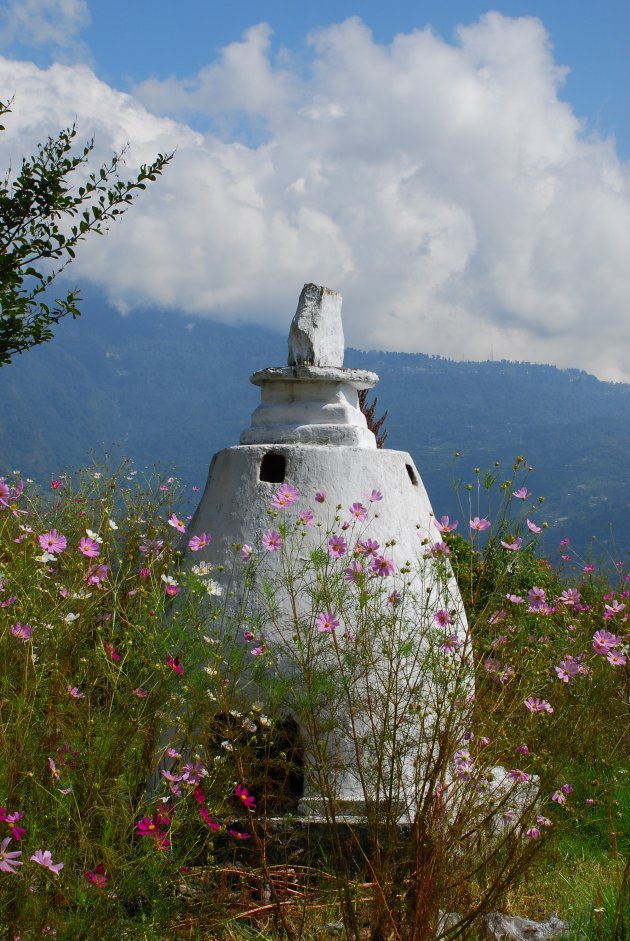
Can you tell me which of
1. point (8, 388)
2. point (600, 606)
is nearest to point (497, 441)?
point (8, 388)

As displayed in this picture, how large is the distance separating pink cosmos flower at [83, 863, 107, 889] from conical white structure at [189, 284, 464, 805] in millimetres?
1693

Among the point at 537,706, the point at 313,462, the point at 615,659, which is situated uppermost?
the point at 313,462

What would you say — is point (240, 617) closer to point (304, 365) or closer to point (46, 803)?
point (46, 803)

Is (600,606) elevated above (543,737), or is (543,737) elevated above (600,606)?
(600,606)

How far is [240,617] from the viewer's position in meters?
3.16

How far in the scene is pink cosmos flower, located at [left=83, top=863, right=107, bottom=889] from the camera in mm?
2395

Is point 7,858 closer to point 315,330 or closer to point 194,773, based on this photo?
point 194,773

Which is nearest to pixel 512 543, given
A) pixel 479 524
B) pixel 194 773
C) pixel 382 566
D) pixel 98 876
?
pixel 479 524

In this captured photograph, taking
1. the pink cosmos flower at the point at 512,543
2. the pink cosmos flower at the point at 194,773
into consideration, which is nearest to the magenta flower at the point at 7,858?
the pink cosmos flower at the point at 194,773

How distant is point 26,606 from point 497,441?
7278 inches

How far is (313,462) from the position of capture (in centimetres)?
460

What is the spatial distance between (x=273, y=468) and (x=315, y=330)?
0.86 meters

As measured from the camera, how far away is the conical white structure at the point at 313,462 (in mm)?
4527

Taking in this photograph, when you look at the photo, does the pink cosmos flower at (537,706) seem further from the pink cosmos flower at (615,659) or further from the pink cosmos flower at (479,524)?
the pink cosmos flower at (479,524)
